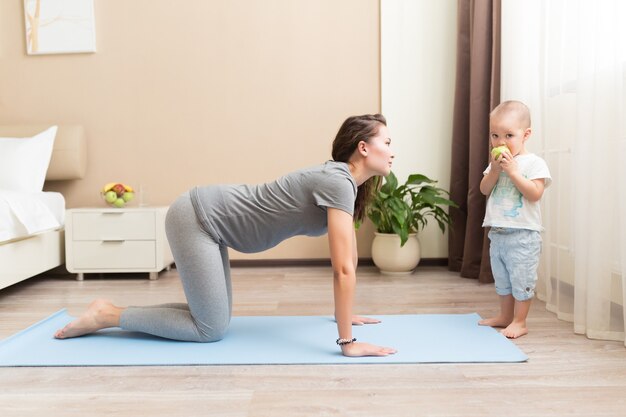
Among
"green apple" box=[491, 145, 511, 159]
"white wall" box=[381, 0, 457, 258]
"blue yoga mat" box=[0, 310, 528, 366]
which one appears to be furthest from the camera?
"white wall" box=[381, 0, 457, 258]

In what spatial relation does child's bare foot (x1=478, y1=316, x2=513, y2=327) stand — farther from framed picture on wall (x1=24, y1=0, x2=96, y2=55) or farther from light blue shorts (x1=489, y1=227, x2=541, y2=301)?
framed picture on wall (x1=24, y1=0, x2=96, y2=55)

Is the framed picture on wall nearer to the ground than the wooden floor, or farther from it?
farther from it

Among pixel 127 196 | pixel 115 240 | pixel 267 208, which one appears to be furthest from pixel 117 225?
pixel 267 208

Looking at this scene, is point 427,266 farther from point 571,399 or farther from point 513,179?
Result: point 571,399

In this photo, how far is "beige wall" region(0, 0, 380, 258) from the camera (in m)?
3.40

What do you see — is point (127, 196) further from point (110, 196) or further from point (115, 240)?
point (115, 240)

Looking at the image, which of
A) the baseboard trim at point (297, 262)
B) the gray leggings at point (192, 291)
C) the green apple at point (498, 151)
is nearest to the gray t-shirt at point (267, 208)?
the gray leggings at point (192, 291)

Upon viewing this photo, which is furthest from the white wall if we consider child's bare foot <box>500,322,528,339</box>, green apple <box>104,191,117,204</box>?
green apple <box>104,191,117,204</box>

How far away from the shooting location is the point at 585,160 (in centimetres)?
188

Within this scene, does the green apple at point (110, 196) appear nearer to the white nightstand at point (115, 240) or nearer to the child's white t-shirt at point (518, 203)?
the white nightstand at point (115, 240)

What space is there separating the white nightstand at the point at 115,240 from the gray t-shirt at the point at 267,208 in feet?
4.57

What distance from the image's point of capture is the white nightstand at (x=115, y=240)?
3.04 metres

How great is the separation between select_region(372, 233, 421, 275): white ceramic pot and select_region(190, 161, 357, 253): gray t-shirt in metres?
1.39

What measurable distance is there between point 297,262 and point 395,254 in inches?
26.2
